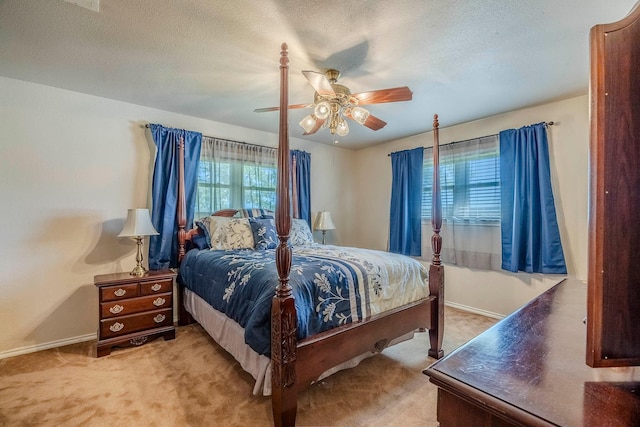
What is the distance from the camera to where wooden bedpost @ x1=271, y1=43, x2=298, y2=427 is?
1.51m

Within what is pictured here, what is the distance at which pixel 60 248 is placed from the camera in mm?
2680

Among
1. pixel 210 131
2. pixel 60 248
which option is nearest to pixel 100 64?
pixel 210 131

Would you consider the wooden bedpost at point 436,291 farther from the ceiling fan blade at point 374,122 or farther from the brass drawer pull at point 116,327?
the brass drawer pull at point 116,327

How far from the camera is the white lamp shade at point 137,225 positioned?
2619 mm

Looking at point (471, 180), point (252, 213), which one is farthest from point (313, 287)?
point (471, 180)

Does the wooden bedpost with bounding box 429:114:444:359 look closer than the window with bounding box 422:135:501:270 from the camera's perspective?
Yes

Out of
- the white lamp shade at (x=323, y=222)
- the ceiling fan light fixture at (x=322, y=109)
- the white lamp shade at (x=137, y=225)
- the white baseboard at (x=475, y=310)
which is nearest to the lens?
the ceiling fan light fixture at (x=322, y=109)

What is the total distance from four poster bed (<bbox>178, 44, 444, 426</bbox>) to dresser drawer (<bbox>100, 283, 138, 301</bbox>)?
19.1 inches

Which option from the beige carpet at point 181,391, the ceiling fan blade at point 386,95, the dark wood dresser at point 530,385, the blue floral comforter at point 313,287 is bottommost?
the beige carpet at point 181,391

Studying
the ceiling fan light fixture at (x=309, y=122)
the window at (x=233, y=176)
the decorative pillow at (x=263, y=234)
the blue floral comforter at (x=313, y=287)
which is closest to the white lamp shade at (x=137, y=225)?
the blue floral comforter at (x=313, y=287)

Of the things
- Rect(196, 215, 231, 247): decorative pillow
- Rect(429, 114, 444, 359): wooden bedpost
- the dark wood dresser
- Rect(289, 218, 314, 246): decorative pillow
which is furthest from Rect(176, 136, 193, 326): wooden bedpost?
the dark wood dresser

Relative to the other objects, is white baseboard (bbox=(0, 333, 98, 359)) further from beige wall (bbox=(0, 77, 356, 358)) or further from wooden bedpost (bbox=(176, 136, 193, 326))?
wooden bedpost (bbox=(176, 136, 193, 326))

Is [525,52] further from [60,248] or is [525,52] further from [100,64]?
[60,248]

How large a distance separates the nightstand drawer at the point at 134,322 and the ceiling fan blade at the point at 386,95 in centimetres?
260
